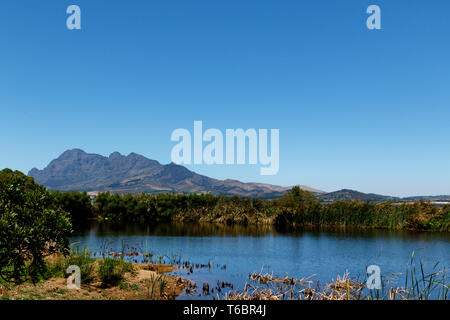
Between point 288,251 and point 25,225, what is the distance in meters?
24.3

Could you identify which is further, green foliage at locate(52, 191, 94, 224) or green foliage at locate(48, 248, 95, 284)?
green foliage at locate(52, 191, 94, 224)

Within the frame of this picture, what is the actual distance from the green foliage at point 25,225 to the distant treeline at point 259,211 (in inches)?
1911

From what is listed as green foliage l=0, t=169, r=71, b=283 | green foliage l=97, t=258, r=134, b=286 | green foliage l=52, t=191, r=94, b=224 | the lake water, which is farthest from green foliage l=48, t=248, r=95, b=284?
green foliage l=52, t=191, r=94, b=224

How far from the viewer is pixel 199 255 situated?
3167cm

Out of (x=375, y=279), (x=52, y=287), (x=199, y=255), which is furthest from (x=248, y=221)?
(x=52, y=287)

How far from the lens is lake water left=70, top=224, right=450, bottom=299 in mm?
25312

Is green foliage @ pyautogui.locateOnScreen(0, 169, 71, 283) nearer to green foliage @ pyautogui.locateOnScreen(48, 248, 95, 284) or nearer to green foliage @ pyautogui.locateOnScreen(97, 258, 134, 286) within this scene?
green foliage @ pyautogui.locateOnScreen(48, 248, 95, 284)

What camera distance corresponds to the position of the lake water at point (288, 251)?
2531 cm

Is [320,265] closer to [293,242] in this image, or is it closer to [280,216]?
[293,242]

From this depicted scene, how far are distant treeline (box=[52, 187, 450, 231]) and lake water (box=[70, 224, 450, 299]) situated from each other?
595 cm

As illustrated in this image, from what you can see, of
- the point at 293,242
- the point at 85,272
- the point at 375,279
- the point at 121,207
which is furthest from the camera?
the point at 121,207

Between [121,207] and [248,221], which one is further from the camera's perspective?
[121,207]

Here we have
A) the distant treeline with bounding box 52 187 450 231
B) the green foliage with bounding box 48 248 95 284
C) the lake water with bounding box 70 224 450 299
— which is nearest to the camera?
the green foliage with bounding box 48 248 95 284
